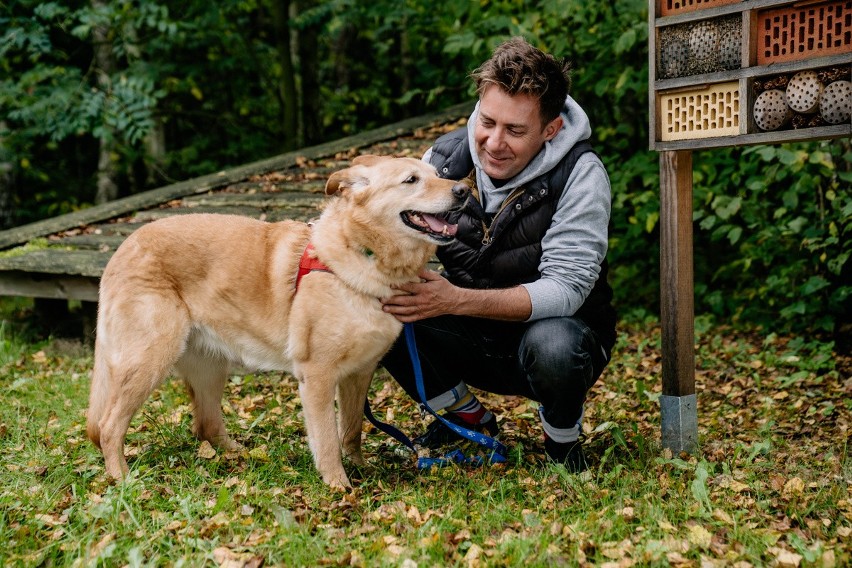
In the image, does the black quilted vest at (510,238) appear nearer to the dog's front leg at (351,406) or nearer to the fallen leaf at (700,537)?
the dog's front leg at (351,406)

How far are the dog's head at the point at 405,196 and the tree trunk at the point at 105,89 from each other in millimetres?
5597

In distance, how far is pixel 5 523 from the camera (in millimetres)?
2713

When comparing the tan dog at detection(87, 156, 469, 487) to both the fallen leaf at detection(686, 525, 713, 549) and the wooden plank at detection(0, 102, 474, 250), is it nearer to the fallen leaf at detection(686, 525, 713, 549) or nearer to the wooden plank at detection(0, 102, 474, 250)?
the fallen leaf at detection(686, 525, 713, 549)

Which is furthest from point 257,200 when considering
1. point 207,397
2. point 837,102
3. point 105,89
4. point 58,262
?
point 837,102

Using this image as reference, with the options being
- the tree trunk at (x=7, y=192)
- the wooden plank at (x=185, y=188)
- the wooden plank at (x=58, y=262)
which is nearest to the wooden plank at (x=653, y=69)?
the wooden plank at (x=58, y=262)

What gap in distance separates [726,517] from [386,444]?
178 centimetres

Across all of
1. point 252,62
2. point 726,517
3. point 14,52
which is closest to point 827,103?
point 726,517

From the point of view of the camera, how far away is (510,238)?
3.52 metres

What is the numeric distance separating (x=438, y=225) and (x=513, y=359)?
802 millimetres

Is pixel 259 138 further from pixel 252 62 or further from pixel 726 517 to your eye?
pixel 726 517

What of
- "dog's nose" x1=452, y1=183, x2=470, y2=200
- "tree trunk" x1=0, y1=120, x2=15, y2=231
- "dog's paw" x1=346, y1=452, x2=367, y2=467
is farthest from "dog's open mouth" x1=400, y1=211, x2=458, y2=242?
"tree trunk" x1=0, y1=120, x2=15, y2=231

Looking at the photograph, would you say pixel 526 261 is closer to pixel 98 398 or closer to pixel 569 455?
pixel 569 455

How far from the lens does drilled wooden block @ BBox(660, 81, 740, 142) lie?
10.5ft

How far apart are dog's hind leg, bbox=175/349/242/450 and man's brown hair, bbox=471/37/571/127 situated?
6.10 feet
